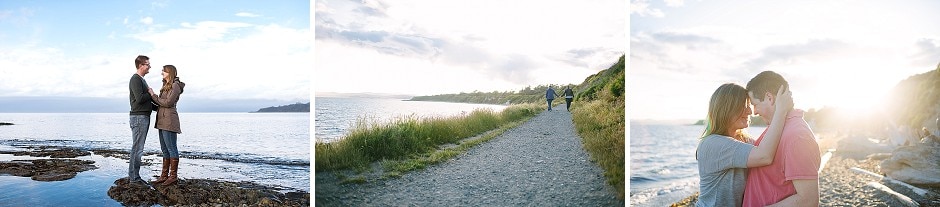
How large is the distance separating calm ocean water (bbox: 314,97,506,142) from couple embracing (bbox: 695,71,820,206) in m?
1.63

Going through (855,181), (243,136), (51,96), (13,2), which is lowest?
(855,181)

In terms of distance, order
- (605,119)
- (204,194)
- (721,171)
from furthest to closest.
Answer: (204,194) < (605,119) < (721,171)

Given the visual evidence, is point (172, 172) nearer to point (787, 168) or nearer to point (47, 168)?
point (47, 168)

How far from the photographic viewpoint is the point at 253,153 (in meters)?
7.00

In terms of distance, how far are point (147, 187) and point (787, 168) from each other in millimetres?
4257

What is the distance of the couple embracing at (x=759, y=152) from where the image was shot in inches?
88.4

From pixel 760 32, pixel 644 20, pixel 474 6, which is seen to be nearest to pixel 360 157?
pixel 474 6

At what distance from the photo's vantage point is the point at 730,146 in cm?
239

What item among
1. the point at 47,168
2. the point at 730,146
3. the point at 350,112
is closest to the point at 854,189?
the point at 730,146

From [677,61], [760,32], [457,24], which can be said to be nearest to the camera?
[457,24]

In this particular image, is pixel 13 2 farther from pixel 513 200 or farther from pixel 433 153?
pixel 513 200

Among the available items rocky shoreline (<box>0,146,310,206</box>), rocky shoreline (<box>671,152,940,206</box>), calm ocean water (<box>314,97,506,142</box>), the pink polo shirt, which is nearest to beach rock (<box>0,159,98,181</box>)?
rocky shoreline (<box>0,146,310,206</box>)

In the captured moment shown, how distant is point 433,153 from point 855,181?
637 centimetres

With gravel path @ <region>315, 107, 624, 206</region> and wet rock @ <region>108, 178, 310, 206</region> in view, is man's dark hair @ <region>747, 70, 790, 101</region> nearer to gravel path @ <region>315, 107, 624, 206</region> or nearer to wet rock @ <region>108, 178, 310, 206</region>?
gravel path @ <region>315, 107, 624, 206</region>
